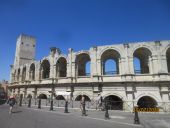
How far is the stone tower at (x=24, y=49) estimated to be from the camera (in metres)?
41.4

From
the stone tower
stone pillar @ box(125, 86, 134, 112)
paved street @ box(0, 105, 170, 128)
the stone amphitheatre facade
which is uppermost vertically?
the stone tower

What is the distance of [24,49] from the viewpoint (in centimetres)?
4288

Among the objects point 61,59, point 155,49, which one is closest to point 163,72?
point 155,49

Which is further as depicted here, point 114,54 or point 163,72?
point 114,54

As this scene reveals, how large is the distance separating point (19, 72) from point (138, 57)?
1023 inches

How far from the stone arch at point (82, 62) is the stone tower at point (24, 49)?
71.9 feet

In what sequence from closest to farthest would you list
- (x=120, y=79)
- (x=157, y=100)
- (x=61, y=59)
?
(x=157, y=100), (x=120, y=79), (x=61, y=59)

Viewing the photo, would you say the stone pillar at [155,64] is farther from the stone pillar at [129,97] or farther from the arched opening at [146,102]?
the arched opening at [146,102]

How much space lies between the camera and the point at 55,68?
2497cm

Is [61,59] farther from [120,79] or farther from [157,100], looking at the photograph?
[157,100]

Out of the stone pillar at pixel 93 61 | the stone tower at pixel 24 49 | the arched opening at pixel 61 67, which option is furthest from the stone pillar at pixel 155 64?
the stone tower at pixel 24 49

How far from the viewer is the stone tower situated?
136 ft

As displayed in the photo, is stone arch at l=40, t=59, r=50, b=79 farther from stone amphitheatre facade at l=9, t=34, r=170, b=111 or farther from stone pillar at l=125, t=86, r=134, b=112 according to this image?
stone pillar at l=125, t=86, r=134, b=112

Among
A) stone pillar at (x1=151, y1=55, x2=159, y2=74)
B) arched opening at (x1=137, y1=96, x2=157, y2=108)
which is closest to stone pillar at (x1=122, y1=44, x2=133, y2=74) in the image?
stone pillar at (x1=151, y1=55, x2=159, y2=74)
